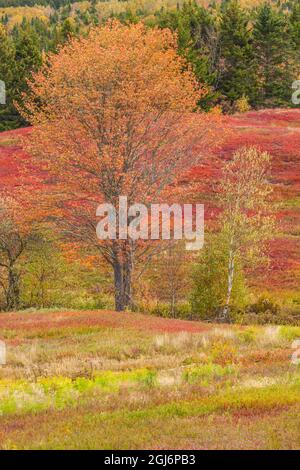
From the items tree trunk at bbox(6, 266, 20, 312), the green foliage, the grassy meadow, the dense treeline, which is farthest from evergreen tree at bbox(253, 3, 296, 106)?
the grassy meadow

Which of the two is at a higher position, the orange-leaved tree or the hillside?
the orange-leaved tree

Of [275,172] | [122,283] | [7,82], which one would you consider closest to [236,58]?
[7,82]

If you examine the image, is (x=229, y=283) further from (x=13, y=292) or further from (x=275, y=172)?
(x=275, y=172)

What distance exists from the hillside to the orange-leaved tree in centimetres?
233

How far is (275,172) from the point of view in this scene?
5744 cm

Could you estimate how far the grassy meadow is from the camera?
8.72 metres

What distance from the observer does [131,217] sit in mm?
30641

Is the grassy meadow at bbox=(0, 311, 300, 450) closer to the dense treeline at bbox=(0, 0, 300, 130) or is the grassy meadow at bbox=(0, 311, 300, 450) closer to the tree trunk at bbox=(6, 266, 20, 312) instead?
the tree trunk at bbox=(6, 266, 20, 312)

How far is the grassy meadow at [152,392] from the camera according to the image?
8.72m

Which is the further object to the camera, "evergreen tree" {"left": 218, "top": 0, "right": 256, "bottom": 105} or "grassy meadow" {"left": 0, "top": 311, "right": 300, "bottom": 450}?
"evergreen tree" {"left": 218, "top": 0, "right": 256, "bottom": 105}

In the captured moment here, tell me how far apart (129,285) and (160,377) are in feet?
59.3
